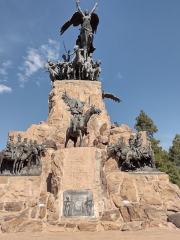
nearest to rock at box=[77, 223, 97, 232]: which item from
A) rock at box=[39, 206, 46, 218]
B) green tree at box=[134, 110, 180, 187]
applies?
rock at box=[39, 206, 46, 218]

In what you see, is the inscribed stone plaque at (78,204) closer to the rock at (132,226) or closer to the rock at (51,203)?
the rock at (51,203)

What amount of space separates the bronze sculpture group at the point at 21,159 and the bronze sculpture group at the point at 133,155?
3334 millimetres

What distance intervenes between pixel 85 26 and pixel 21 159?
13.4 m

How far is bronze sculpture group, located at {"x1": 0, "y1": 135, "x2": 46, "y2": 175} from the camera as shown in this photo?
883 cm

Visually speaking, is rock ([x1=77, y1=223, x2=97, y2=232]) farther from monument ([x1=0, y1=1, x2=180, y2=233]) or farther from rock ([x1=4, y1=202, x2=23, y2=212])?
rock ([x1=4, y1=202, x2=23, y2=212])

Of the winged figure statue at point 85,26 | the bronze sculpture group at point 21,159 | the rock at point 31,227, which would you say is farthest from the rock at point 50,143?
the winged figure statue at point 85,26

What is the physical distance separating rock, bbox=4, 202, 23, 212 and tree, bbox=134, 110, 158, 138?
2214cm

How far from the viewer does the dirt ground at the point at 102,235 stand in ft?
15.1

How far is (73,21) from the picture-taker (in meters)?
19.6

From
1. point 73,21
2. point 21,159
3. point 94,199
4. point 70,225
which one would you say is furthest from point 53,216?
point 73,21

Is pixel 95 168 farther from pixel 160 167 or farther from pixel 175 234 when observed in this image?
pixel 160 167

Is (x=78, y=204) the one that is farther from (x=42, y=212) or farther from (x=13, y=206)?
(x=13, y=206)

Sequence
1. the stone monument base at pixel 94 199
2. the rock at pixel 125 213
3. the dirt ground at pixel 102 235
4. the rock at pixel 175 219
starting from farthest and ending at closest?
the rock at pixel 125 213 → the rock at pixel 175 219 → the stone monument base at pixel 94 199 → the dirt ground at pixel 102 235

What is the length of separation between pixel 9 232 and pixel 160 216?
167 inches
